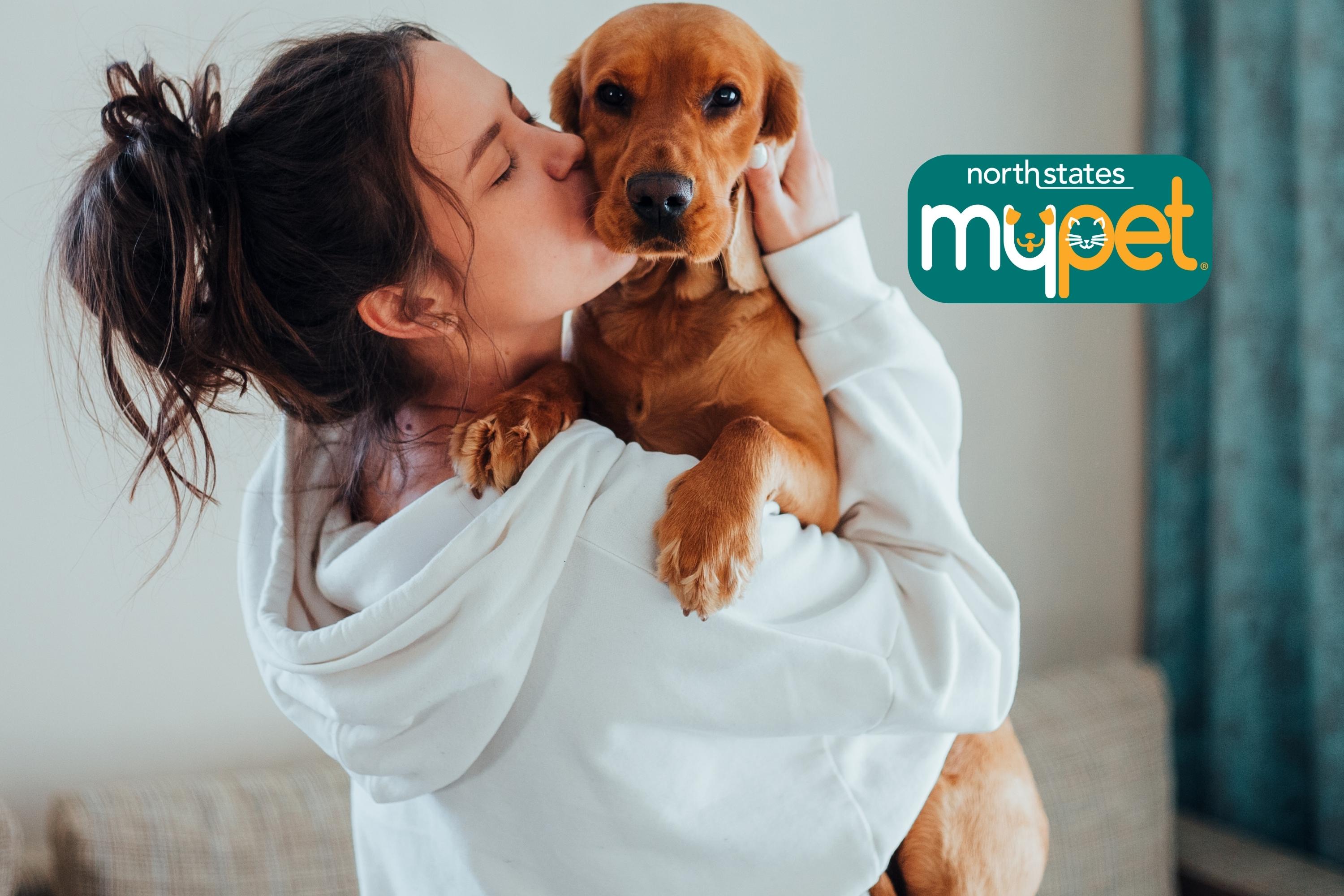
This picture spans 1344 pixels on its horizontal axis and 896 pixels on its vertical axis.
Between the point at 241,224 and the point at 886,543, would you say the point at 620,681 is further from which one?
the point at 241,224

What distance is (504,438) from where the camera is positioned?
1.03 metres

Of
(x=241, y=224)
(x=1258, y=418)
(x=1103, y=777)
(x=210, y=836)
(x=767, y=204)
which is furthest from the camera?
(x=1258, y=418)

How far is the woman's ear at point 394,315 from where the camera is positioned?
1.05 metres

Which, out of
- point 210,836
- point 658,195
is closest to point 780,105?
point 658,195

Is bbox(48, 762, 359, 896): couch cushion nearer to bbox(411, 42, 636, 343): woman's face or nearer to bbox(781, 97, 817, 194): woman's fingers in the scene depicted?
bbox(411, 42, 636, 343): woman's face

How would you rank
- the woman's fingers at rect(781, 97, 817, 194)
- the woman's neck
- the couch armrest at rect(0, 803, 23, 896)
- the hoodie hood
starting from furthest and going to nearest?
the couch armrest at rect(0, 803, 23, 896)
the woman's fingers at rect(781, 97, 817, 194)
the woman's neck
the hoodie hood

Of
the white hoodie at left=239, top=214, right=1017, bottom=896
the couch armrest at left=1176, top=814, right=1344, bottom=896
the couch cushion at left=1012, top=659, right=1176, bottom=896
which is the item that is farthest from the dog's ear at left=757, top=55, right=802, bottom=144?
the couch armrest at left=1176, top=814, right=1344, bottom=896

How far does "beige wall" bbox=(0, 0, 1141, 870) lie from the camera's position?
68.9 inches

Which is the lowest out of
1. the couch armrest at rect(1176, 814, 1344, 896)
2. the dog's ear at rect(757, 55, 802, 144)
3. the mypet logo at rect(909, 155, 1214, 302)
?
the couch armrest at rect(1176, 814, 1344, 896)

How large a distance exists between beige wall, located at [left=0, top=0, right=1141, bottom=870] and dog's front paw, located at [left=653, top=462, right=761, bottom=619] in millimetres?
558

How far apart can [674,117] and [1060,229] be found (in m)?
1.31

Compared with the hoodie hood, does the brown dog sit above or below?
above

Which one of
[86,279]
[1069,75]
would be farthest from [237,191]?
[1069,75]

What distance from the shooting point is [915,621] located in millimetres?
1013
